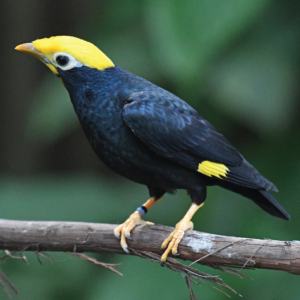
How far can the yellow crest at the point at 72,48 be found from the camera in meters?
2.12

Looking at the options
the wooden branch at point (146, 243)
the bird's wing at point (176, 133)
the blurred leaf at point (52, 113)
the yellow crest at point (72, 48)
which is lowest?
the wooden branch at point (146, 243)

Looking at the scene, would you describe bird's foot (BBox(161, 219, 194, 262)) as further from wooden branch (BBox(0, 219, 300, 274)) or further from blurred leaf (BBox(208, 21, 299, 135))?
blurred leaf (BBox(208, 21, 299, 135))

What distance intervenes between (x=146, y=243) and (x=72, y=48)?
963 millimetres

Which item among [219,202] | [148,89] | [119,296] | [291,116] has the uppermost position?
[148,89]

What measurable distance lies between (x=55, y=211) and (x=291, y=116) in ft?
5.70

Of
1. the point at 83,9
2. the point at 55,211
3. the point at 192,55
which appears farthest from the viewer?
the point at 83,9

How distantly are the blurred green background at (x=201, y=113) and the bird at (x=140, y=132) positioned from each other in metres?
0.56

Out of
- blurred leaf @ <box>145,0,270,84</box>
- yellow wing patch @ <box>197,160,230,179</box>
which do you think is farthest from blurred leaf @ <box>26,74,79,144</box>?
yellow wing patch @ <box>197,160,230,179</box>

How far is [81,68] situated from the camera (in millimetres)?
2188

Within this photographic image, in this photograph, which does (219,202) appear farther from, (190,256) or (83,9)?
(83,9)

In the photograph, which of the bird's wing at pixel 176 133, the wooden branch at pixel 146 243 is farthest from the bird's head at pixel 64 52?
the wooden branch at pixel 146 243

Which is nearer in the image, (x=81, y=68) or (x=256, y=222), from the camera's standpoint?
(x=81, y=68)

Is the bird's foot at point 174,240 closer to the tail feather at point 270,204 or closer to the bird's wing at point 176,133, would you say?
the bird's wing at point 176,133

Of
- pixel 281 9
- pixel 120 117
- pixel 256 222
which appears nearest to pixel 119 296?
pixel 256 222
